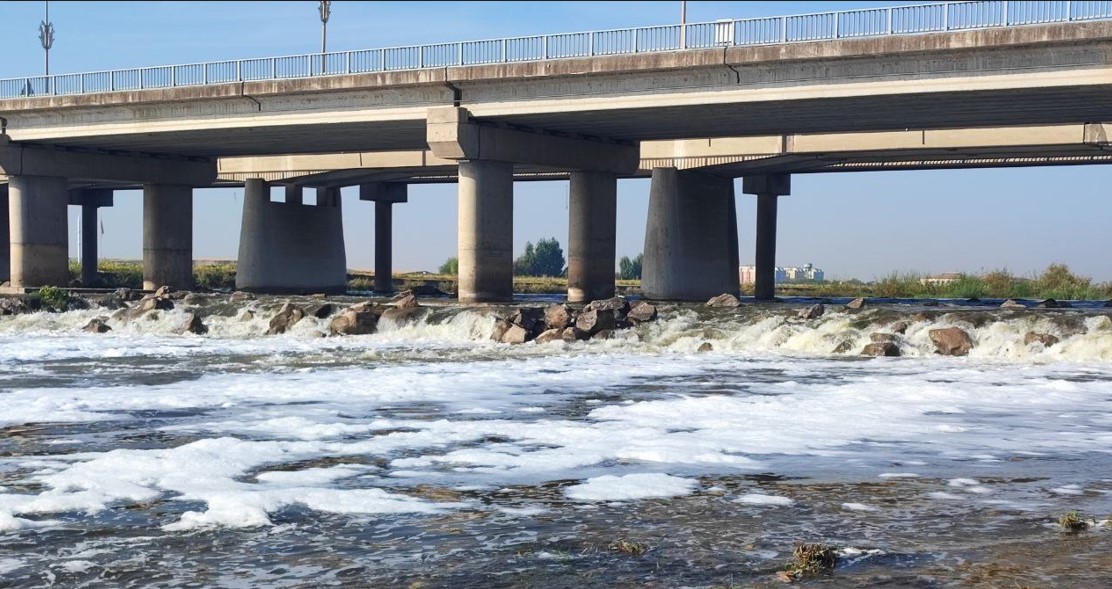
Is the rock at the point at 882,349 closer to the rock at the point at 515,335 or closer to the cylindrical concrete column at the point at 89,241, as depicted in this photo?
the rock at the point at 515,335

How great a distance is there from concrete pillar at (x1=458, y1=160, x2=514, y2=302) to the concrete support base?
949 inches

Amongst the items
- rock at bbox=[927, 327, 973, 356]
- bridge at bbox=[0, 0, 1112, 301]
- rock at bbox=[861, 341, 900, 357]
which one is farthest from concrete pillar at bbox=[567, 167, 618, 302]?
rock at bbox=[927, 327, 973, 356]

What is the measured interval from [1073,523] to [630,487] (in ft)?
13.7

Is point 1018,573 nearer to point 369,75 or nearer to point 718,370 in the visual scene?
point 718,370

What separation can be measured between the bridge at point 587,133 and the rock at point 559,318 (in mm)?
7284

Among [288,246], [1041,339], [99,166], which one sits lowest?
[1041,339]

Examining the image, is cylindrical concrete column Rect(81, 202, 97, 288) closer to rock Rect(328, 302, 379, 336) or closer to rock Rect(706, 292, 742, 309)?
rock Rect(328, 302, 379, 336)

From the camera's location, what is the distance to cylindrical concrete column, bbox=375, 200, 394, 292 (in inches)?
3354

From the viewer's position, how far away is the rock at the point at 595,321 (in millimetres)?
39253

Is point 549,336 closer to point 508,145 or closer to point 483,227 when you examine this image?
point 483,227

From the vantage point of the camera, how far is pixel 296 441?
16828 millimetres

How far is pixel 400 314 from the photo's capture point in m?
44.3

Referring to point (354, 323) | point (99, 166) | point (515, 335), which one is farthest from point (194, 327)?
point (99, 166)

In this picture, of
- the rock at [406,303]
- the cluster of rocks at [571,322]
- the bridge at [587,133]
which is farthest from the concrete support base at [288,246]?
the cluster of rocks at [571,322]
